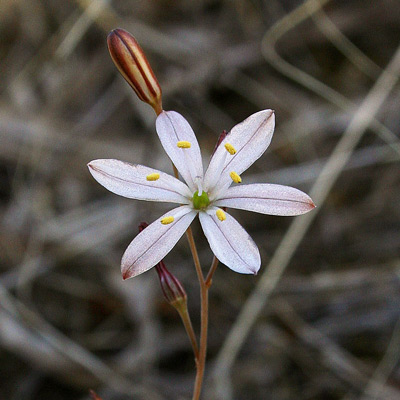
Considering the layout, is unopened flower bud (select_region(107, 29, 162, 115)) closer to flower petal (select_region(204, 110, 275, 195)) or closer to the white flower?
the white flower

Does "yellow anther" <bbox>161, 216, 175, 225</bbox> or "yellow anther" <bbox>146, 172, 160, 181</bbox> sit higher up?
"yellow anther" <bbox>146, 172, 160, 181</bbox>

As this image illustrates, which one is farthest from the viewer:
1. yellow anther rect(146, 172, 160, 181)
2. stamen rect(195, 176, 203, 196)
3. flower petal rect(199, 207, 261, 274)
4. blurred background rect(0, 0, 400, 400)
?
blurred background rect(0, 0, 400, 400)

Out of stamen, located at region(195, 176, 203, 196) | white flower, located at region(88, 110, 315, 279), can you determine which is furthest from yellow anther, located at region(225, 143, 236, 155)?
stamen, located at region(195, 176, 203, 196)

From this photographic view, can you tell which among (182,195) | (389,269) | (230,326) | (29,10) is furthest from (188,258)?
(29,10)

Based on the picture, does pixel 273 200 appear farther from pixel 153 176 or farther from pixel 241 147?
pixel 153 176

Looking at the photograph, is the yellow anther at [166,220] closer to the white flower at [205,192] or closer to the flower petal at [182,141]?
the white flower at [205,192]

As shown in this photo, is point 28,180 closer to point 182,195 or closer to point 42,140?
point 42,140
